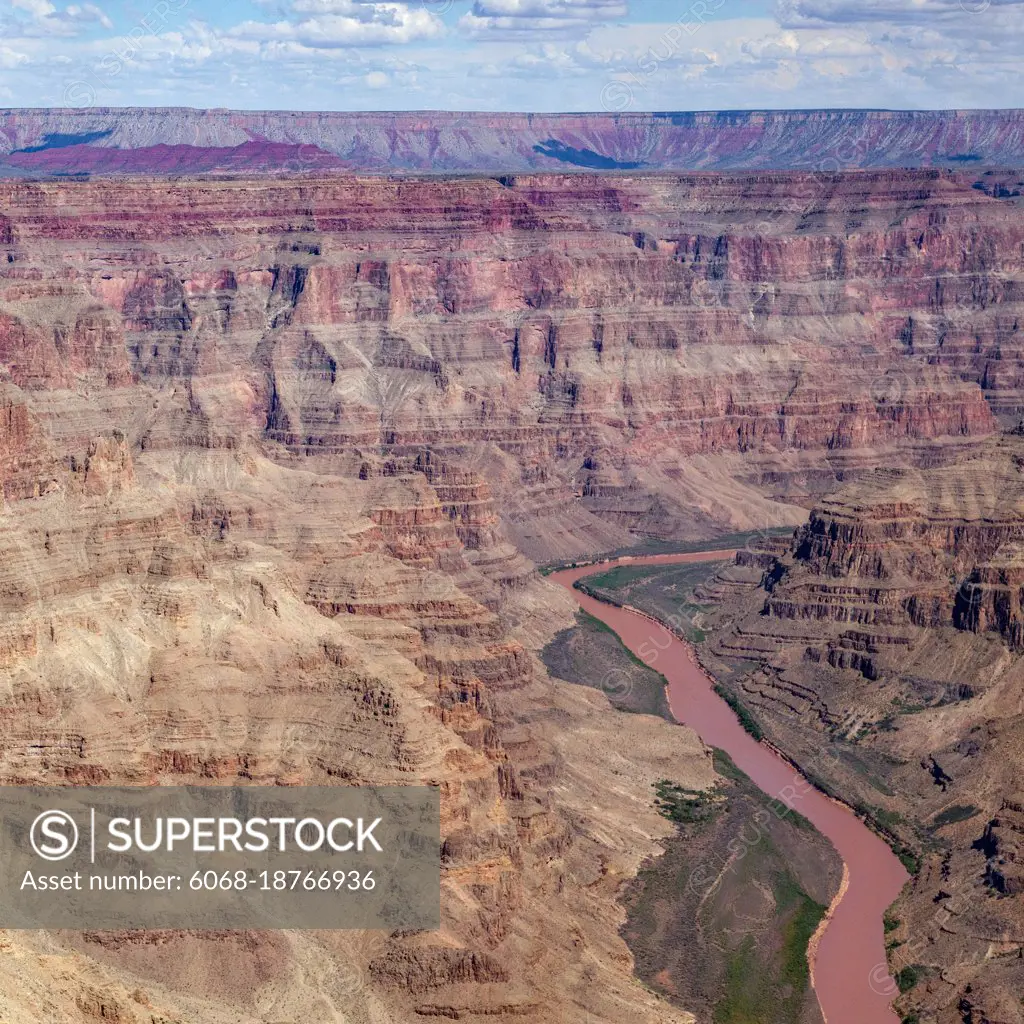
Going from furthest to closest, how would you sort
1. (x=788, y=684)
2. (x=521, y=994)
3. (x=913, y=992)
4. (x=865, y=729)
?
(x=788, y=684) < (x=865, y=729) < (x=913, y=992) < (x=521, y=994)

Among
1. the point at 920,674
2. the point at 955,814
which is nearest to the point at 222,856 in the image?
the point at 955,814

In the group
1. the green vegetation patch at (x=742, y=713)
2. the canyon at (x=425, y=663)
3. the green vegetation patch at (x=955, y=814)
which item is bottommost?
the green vegetation patch at (x=742, y=713)

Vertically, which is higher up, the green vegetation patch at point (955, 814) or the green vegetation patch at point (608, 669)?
the green vegetation patch at point (955, 814)

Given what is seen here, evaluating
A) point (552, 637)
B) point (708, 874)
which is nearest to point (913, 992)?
point (708, 874)

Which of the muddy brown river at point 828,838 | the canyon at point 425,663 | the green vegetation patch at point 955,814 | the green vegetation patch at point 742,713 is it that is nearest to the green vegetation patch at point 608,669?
the muddy brown river at point 828,838

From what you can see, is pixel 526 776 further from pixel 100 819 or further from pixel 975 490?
pixel 975 490

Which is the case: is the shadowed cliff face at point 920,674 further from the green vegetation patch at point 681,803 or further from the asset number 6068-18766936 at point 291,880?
the asset number 6068-18766936 at point 291,880
